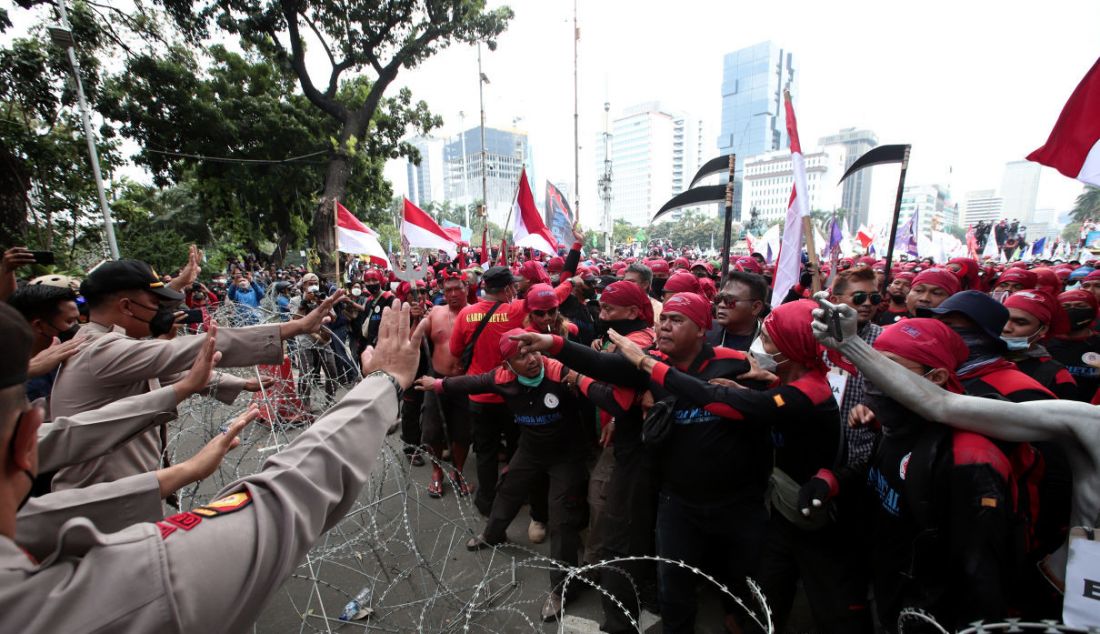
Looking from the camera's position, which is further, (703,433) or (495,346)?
(495,346)

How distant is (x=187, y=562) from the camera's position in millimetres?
967

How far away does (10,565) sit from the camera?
0.89 metres

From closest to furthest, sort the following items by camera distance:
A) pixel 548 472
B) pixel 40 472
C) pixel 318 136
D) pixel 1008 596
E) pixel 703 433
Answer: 1. pixel 1008 596
2. pixel 40 472
3. pixel 703 433
4. pixel 548 472
5. pixel 318 136

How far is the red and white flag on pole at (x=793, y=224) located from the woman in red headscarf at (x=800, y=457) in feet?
7.66

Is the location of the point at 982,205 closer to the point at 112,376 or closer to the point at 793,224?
the point at 793,224

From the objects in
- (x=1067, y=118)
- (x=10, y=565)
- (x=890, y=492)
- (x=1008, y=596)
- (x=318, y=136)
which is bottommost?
(x=1008, y=596)

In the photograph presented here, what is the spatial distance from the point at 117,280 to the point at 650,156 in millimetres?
120749

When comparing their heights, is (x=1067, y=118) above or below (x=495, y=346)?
above

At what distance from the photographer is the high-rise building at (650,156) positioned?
109 metres

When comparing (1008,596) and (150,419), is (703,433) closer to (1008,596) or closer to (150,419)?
(1008,596)

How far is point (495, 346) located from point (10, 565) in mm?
3642

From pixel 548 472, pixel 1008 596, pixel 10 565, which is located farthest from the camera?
pixel 548 472

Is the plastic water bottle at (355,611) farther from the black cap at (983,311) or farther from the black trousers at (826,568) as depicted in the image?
the black cap at (983,311)

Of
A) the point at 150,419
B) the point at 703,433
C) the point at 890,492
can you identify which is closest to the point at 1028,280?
the point at 890,492
